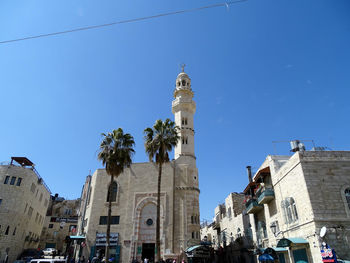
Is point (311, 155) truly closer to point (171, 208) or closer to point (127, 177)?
point (171, 208)

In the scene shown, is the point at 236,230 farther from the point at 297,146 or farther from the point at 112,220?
the point at 297,146

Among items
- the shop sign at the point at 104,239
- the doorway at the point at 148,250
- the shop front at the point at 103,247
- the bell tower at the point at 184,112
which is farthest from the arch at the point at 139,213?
the bell tower at the point at 184,112

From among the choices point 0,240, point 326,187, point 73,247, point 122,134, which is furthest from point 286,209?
point 0,240

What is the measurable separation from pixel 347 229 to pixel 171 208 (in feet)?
65.9

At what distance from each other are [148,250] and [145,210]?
485 cm

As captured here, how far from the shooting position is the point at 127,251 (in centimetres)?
2973

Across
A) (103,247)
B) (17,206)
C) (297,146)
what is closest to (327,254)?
(297,146)

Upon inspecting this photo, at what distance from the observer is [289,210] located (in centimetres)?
1917

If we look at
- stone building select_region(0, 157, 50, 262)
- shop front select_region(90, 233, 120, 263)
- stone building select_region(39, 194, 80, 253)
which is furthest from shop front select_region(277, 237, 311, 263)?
stone building select_region(39, 194, 80, 253)

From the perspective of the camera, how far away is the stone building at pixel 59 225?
5238cm

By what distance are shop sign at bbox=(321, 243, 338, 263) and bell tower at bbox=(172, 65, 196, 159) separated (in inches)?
874

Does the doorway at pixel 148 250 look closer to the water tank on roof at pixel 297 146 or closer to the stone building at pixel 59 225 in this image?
the water tank on roof at pixel 297 146

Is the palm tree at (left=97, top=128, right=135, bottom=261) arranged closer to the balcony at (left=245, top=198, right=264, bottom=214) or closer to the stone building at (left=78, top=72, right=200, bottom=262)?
the stone building at (left=78, top=72, right=200, bottom=262)

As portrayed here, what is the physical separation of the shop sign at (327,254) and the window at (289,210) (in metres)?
3.48
